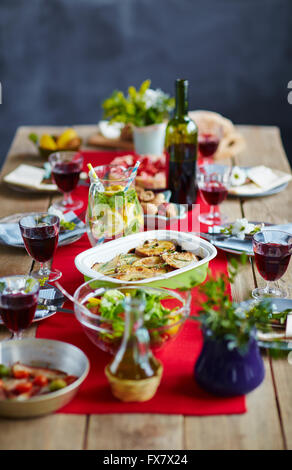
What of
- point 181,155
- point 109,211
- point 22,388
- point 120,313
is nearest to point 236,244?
point 109,211

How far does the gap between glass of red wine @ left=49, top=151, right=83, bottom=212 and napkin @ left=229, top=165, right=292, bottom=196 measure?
1.99 feet

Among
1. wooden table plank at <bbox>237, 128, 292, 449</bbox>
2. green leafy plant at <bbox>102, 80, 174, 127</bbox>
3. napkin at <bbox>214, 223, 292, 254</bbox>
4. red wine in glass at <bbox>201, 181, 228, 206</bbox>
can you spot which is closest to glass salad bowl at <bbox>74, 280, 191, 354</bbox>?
wooden table plank at <bbox>237, 128, 292, 449</bbox>

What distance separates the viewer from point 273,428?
3.52 feet

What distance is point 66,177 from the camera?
2.19 m

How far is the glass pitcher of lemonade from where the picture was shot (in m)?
1.75

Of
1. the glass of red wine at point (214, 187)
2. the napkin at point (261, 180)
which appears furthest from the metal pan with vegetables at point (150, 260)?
the napkin at point (261, 180)

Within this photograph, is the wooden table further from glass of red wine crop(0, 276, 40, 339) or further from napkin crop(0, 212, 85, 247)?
napkin crop(0, 212, 85, 247)

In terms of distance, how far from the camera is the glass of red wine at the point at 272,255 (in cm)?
146

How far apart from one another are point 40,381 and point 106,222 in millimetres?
710

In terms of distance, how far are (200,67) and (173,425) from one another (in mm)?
3875

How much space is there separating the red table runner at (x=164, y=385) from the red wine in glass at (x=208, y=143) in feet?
3.73

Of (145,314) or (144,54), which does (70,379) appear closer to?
(145,314)

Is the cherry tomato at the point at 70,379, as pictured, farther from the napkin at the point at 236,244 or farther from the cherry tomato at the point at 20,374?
the napkin at the point at 236,244

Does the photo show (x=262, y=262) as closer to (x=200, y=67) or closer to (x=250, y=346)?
(x=250, y=346)
